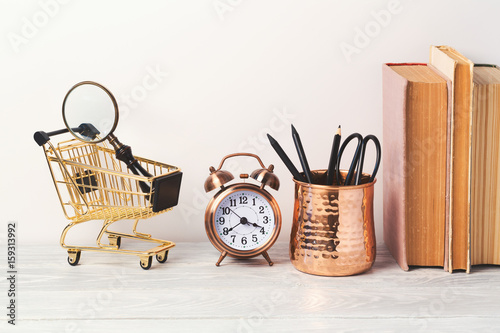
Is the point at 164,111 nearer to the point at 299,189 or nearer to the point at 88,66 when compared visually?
the point at 88,66

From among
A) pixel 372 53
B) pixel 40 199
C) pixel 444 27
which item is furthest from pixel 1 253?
pixel 444 27

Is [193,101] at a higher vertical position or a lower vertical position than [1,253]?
higher

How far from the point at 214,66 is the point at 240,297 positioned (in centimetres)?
58

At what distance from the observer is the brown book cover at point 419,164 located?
1.14 meters

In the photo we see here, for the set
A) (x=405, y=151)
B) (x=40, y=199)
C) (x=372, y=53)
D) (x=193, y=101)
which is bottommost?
(x=40, y=199)

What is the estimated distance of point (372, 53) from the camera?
53.4 inches

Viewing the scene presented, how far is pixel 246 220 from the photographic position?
1.23 metres

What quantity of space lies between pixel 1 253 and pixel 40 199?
160 millimetres

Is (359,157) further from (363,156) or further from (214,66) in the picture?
(214,66)

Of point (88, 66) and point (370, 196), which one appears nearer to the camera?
point (370, 196)

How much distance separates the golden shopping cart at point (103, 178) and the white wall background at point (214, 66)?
125mm

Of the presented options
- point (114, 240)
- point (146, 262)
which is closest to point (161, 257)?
point (146, 262)

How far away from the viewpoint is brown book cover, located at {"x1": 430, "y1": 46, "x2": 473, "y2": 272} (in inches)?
43.8

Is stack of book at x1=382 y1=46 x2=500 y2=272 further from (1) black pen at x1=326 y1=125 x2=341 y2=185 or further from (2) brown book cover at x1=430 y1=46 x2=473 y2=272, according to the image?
(1) black pen at x1=326 y1=125 x2=341 y2=185
